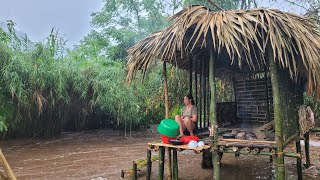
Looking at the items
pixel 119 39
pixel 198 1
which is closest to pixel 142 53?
pixel 198 1

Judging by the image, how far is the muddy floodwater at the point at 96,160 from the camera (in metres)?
6.12

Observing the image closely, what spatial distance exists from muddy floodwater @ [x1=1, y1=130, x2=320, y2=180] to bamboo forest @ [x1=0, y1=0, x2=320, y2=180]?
0.03 metres

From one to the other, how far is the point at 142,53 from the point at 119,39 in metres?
14.7

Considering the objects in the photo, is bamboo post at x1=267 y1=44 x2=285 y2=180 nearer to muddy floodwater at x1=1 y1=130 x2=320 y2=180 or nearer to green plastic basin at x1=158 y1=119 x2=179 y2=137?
green plastic basin at x1=158 y1=119 x2=179 y2=137

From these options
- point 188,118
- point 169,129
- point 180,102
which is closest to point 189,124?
point 188,118

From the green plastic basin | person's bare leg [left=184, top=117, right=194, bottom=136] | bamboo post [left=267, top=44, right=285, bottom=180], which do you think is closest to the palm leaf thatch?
bamboo post [left=267, top=44, right=285, bottom=180]

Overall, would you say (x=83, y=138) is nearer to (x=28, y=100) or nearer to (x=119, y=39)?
(x=28, y=100)

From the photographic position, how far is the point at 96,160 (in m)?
7.72

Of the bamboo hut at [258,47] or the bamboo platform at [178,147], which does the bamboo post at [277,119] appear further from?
the bamboo platform at [178,147]

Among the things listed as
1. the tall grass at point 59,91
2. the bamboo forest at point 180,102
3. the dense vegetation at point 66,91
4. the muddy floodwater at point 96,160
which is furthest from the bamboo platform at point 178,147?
the tall grass at point 59,91

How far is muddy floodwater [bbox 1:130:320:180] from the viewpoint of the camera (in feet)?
20.1

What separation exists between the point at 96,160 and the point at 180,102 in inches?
163

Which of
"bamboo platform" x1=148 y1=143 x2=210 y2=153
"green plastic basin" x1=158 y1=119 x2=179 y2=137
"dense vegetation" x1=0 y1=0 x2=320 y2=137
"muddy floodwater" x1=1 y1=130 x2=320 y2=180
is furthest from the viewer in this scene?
"dense vegetation" x1=0 y1=0 x2=320 y2=137

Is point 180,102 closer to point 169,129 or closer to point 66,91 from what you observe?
point 66,91
